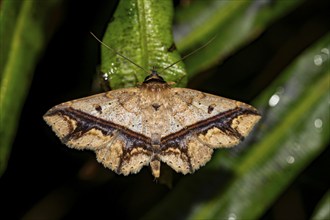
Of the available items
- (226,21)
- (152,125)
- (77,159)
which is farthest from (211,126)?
(77,159)

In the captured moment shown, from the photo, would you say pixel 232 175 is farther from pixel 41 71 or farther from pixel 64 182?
pixel 41 71

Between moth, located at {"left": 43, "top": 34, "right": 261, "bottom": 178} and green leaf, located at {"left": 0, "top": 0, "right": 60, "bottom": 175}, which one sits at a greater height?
green leaf, located at {"left": 0, "top": 0, "right": 60, "bottom": 175}

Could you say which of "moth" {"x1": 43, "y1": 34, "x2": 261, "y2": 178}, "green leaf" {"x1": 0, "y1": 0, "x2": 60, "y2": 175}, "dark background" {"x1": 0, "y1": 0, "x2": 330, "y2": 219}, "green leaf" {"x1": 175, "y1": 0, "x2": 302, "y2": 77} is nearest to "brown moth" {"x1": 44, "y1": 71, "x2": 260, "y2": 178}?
"moth" {"x1": 43, "y1": 34, "x2": 261, "y2": 178}

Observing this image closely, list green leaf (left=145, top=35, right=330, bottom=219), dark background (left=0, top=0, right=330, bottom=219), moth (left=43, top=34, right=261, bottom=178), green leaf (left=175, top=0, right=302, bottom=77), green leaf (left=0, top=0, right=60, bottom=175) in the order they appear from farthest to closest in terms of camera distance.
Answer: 1. dark background (left=0, top=0, right=330, bottom=219)
2. green leaf (left=175, top=0, right=302, bottom=77)
3. green leaf (left=145, top=35, right=330, bottom=219)
4. green leaf (left=0, top=0, right=60, bottom=175)
5. moth (left=43, top=34, right=261, bottom=178)

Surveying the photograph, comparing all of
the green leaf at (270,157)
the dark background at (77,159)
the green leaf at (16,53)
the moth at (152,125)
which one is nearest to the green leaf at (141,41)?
the moth at (152,125)

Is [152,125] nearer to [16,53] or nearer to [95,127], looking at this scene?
[95,127]

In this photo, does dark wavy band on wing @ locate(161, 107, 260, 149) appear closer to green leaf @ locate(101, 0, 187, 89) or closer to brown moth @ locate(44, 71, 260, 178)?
brown moth @ locate(44, 71, 260, 178)

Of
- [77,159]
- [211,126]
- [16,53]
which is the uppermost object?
[16,53]
